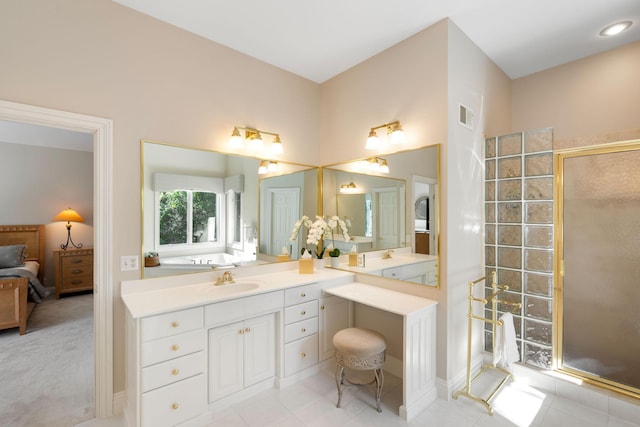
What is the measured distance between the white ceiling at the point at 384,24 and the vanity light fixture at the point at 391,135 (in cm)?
74

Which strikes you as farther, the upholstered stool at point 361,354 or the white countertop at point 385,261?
the white countertop at point 385,261

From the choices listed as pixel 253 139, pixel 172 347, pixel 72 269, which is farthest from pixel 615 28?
pixel 72 269

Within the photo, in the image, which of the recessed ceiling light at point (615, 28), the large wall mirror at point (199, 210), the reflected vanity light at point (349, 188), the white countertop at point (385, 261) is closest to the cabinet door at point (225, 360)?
the large wall mirror at point (199, 210)

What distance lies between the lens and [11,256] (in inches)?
171

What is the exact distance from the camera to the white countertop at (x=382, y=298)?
2.09 metres

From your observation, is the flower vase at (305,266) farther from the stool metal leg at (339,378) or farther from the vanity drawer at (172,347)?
the vanity drawer at (172,347)

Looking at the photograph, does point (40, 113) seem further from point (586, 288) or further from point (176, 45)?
point (586, 288)

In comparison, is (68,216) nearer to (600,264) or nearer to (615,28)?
(600,264)

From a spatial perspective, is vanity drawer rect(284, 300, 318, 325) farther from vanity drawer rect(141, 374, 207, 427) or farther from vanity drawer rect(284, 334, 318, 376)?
vanity drawer rect(141, 374, 207, 427)

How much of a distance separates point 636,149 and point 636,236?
0.68 meters

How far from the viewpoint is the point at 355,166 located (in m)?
2.93

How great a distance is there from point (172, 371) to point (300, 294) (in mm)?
1030

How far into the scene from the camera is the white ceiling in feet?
6.77

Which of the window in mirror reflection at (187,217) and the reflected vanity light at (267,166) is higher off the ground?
the reflected vanity light at (267,166)
